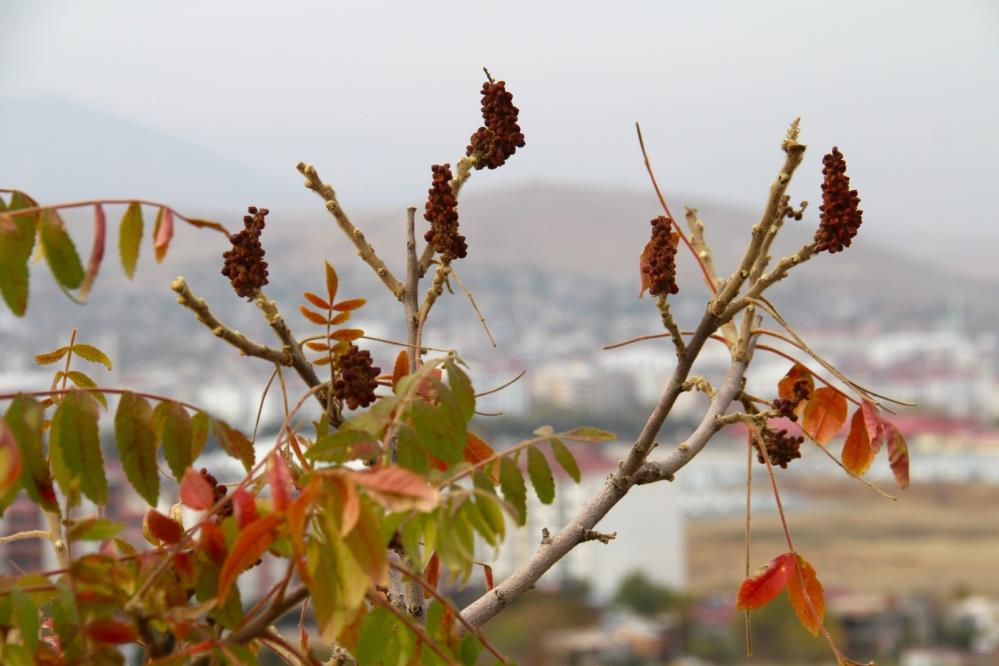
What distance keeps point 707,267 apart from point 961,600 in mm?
33485

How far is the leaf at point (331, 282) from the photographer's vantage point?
0.88 metres

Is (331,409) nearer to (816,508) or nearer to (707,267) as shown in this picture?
(707,267)

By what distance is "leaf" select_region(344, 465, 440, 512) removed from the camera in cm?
58

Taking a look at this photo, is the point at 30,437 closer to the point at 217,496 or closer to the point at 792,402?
the point at 217,496

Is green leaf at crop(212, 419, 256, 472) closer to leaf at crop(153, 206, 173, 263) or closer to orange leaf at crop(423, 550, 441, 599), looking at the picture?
leaf at crop(153, 206, 173, 263)

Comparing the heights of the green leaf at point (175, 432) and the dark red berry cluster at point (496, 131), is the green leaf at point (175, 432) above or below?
below

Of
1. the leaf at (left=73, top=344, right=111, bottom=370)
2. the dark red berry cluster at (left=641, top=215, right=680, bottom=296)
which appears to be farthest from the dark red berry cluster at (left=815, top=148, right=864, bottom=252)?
the leaf at (left=73, top=344, right=111, bottom=370)

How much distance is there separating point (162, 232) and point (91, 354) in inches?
11.5

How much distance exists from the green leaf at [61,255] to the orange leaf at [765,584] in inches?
19.8

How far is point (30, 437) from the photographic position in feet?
2.16

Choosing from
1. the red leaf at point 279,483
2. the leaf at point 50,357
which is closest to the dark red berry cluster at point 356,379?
the red leaf at point 279,483

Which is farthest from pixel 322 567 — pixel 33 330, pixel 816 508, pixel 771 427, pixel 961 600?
pixel 33 330

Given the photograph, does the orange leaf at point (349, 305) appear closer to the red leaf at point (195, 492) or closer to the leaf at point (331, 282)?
the leaf at point (331, 282)

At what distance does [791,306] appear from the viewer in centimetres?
5125
